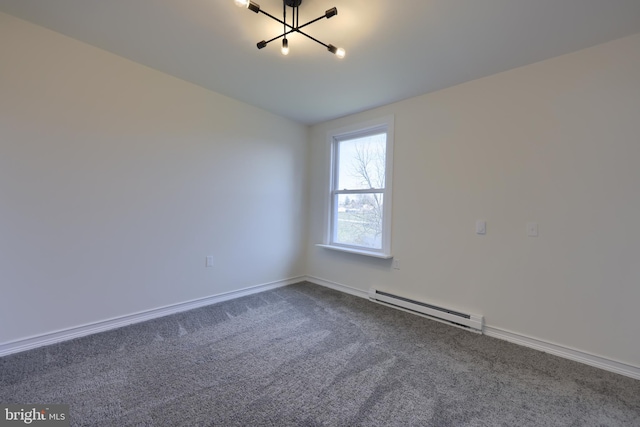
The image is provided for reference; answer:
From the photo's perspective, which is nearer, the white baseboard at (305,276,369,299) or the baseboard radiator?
the baseboard radiator

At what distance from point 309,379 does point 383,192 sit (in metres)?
2.27

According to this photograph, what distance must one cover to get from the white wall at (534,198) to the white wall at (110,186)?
2064mm

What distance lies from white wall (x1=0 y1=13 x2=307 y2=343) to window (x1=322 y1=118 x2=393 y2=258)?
111 cm

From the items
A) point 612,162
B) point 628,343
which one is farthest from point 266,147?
point 628,343

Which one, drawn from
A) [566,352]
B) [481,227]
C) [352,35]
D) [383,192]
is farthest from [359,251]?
[352,35]

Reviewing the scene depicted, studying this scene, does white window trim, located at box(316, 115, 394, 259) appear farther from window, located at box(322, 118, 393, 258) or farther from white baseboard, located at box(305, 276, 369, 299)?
white baseboard, located at box(305, 276, 369, 299)

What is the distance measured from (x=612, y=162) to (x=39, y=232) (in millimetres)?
4439

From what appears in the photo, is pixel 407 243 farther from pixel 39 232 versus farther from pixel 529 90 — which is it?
pixel 39 232

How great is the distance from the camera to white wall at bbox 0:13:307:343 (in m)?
2.09

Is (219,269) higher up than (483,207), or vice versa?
(483,207)

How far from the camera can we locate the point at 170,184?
287cm

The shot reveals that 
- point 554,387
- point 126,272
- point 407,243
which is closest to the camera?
point 554,387

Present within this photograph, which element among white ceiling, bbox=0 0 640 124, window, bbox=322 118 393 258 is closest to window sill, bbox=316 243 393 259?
window, bbox=322 118 393 258

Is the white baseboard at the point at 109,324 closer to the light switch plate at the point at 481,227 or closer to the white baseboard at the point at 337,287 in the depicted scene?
the white baseboard at the point at 337,287
